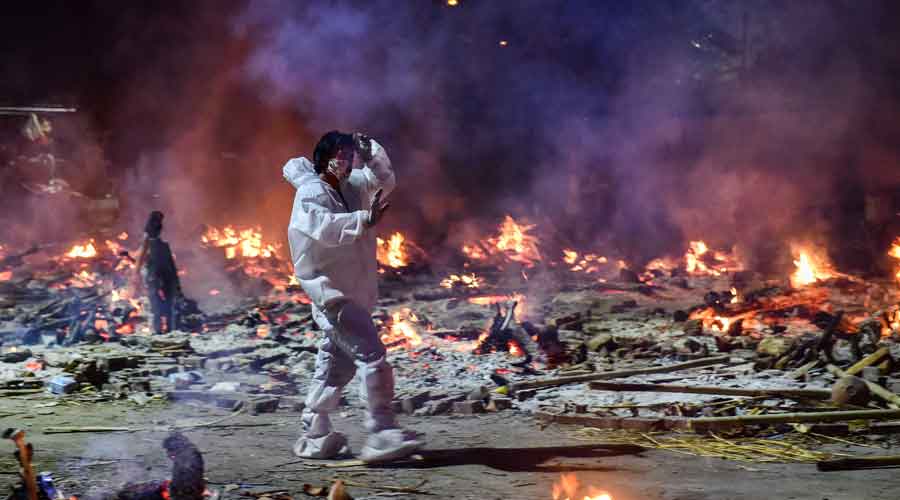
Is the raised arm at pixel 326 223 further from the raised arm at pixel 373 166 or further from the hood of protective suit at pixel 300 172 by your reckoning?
the raised arm at pixel 373 166

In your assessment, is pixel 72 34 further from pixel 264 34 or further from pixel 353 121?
pixel 353 121

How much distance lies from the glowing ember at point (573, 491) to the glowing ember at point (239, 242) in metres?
14.7

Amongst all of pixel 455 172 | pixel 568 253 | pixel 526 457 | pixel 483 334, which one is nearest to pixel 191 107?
pixel 455 172

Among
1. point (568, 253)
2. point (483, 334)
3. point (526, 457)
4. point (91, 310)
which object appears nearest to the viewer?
point (526, 457)

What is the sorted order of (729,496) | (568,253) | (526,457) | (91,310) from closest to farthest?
(729,496), (526,457), (91,310), (568,253)

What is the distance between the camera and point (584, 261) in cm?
1838

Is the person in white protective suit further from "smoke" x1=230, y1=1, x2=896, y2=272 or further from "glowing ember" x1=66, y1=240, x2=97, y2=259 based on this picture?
"glowing ember" x1=66, y1=240, x2=97, y2=259

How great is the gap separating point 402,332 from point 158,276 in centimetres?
364

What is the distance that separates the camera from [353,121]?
21891mm

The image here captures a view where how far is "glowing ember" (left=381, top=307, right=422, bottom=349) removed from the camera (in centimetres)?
1103

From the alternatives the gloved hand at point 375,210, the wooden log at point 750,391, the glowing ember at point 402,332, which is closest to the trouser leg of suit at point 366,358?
the gloved hand at point 375,210

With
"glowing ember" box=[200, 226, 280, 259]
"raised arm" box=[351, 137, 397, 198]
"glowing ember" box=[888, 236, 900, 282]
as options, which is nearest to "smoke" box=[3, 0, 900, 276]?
"glowing ember" box=[200, 226, 280, 259]

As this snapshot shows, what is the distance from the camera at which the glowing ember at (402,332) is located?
1103cm

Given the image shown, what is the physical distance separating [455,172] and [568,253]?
4690 mm
